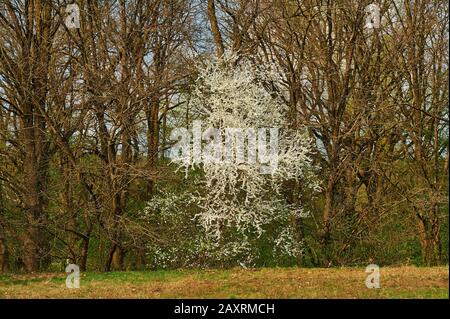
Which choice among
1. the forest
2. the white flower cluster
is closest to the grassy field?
the white flower cluster

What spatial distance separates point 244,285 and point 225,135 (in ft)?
21.8

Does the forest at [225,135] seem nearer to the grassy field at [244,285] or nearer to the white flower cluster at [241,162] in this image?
the white flower cluster at [241,162]

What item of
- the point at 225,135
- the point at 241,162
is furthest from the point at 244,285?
the point at 225,135

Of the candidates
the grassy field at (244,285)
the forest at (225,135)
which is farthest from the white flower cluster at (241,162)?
the grassy field at (244,285)

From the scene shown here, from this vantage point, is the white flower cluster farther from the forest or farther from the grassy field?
the grassy field

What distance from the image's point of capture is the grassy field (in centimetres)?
1115

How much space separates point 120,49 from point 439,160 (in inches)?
391

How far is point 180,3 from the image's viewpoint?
20125 millimetres

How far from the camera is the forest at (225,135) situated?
18672 mm

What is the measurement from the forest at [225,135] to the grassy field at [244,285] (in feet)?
12.9

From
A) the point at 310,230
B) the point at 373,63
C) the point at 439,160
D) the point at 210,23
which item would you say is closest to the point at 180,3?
the point at 210,23

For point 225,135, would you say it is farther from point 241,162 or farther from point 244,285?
point 244,285

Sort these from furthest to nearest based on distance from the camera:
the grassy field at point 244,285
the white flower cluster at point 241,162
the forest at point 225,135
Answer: the forest at point 225,135
the white flower cluster at point 241,162
the grassy field at point 244,285

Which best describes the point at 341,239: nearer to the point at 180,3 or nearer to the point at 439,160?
the point at 439,160
